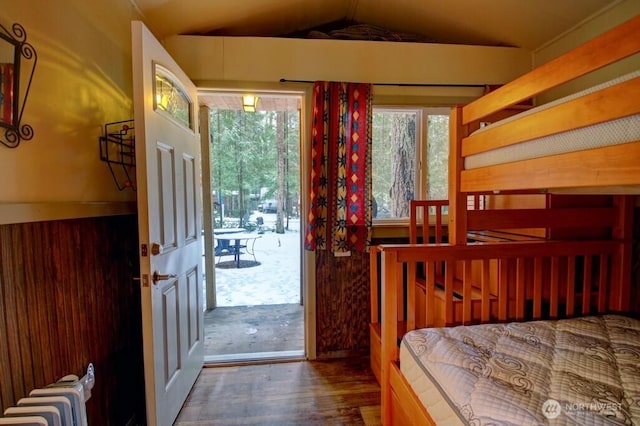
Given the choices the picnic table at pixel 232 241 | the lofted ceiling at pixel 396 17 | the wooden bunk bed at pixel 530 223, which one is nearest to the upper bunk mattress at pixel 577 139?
the wooden bunk bed at pixel 530 223

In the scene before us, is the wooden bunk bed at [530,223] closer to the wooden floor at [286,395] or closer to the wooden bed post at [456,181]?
the wooden bed post at [456,181]

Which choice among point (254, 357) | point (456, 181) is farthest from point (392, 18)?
point (254, 357)

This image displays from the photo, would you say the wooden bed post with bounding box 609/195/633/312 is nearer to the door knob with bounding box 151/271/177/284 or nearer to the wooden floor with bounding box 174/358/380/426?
the wooden floor with bounding box 174/358/380/426

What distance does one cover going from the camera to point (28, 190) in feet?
3.42

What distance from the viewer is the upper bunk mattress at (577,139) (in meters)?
0.81

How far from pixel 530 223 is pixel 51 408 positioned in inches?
85.0

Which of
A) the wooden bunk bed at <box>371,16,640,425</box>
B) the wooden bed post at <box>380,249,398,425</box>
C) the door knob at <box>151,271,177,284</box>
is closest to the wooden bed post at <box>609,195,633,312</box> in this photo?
the wooden bunk bed at <box>371,16,640,425</box>

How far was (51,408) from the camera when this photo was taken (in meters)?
0.88

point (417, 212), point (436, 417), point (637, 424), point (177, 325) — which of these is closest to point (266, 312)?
point (177, 325)

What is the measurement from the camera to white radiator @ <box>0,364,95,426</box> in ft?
2.72

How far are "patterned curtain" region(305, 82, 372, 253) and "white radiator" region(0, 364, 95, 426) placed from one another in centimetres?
153

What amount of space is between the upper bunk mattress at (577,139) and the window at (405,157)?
48.2 inches

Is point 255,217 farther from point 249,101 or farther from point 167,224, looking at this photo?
point 167,224

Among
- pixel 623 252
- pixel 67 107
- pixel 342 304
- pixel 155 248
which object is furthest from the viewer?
pixel 342 304
